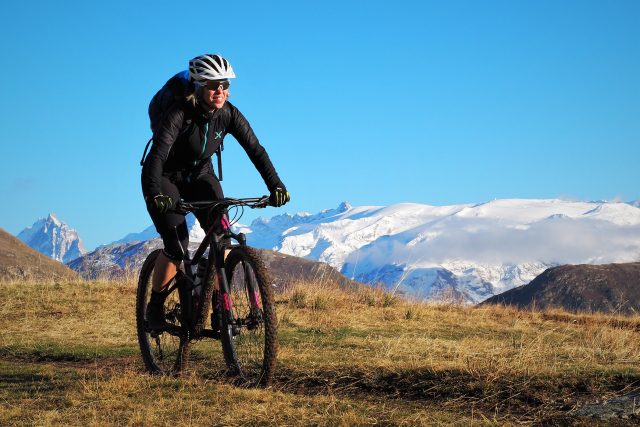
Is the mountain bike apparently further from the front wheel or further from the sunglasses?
the sunglasses

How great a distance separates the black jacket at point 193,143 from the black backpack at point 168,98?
4.3 inches

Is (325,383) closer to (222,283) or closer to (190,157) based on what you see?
(222,283)

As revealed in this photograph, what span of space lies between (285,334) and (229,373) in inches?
182

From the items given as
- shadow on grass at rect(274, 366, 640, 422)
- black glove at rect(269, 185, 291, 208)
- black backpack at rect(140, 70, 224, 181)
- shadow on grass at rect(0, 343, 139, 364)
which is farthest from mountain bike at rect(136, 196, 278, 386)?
shadow on grass at rect(0, 343, 139, 364)

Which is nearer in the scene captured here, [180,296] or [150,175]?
[150,175]

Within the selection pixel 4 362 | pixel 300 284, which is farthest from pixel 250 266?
pixel 300 284

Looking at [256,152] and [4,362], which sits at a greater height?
[256,152]

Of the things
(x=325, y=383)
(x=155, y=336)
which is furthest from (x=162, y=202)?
(x=325, y=383)

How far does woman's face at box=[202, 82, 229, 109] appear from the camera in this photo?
7.21m

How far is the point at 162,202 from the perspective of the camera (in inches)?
276

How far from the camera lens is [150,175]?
7184mm

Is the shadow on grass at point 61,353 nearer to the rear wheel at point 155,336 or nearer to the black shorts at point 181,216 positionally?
the rear wheel at point 155,336

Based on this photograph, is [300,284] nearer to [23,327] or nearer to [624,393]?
[23,327]

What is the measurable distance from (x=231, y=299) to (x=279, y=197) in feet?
3.46
